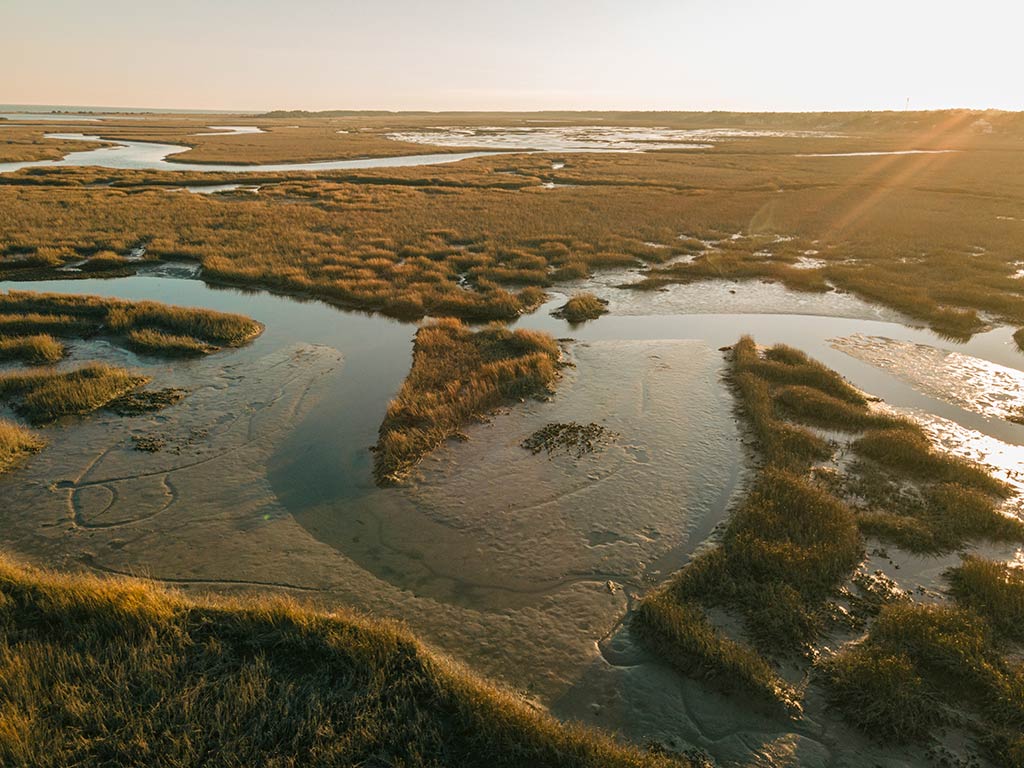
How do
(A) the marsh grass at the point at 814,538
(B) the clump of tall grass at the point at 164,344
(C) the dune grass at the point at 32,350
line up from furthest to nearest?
(B) the clump of tall grass at the point at 164,344, (C) the dune grass at the point at 32,350, (A) the marsh grass at the point at 814,538

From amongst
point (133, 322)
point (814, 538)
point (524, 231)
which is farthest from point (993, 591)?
point (524, 231)

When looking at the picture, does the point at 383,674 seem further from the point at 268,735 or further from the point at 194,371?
the point at 194,371

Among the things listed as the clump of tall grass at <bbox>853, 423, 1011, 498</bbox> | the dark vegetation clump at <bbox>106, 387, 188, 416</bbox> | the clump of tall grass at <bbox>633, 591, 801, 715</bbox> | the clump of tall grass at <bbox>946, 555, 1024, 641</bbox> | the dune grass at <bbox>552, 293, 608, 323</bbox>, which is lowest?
the clump of tall grass at <bbox>633, 591, 801, 715</bbox>

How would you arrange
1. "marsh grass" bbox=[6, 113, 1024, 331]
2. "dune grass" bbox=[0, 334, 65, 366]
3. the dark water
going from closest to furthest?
the dark water
"dune grass" bbox=[0, 334, 65, 366]
"marsh grass" bbox=[6, 113, 1024, 331]

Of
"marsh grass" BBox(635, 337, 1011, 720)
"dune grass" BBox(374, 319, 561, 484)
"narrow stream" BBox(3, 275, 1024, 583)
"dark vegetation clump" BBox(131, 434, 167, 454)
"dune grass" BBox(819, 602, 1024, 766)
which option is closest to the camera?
"dune grass" BBox(819, 602, 1024, 766)

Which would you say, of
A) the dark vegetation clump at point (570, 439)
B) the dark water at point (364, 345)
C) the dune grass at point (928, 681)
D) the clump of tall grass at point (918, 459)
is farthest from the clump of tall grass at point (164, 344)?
the clump of tall grass at point (918, 459)

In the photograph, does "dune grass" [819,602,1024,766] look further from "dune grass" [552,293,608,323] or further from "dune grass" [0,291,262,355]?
"dune grass" [0,291,262,355]

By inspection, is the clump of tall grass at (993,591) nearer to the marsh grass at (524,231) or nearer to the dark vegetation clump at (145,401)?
the marsh grass at (524,231)

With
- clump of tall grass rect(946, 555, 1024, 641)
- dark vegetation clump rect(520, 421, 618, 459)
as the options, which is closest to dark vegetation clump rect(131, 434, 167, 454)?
dark vegetation clump rect(520, 421, 618, 459)
